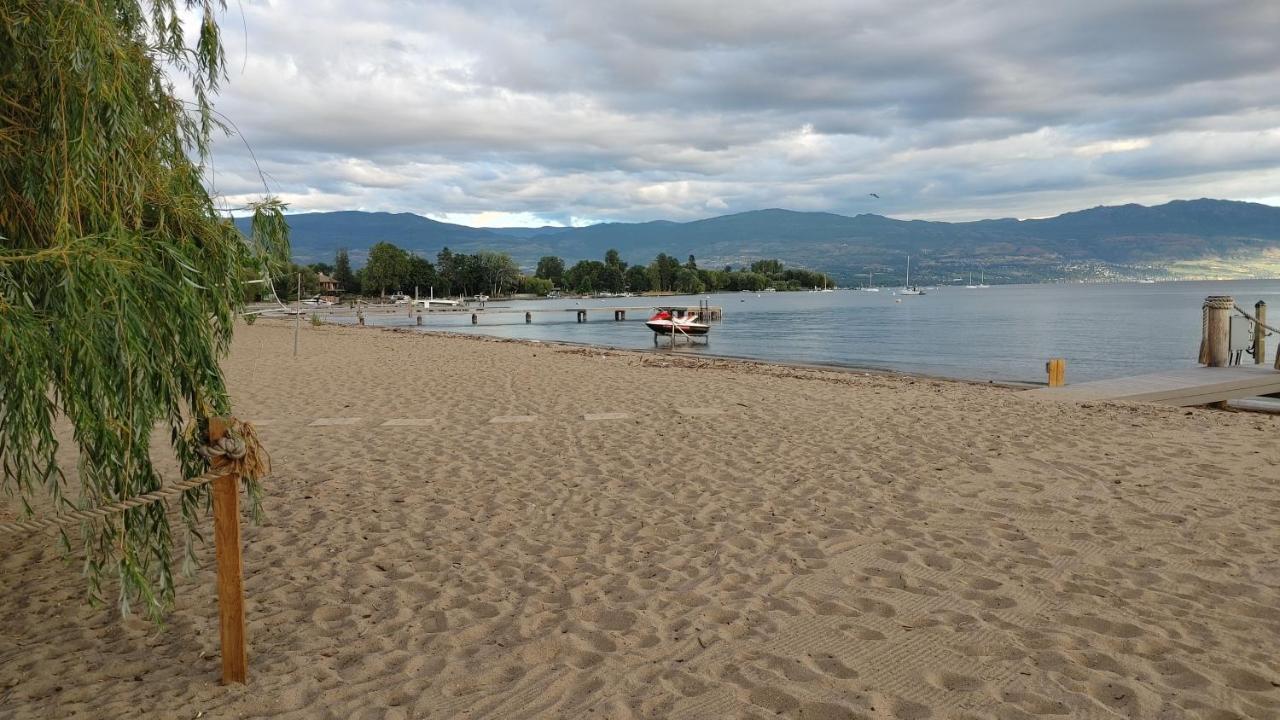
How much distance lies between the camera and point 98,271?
9.34ft

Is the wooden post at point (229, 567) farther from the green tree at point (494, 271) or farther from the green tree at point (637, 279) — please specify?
the green tree at point (637, 279)

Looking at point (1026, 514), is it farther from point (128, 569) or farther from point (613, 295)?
point (613, 295)

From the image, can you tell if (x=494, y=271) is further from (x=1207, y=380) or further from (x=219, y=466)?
(x=219, y=466)

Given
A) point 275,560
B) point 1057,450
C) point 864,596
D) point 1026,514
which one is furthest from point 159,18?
point 1057,450

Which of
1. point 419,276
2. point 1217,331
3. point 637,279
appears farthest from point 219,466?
point 637,279

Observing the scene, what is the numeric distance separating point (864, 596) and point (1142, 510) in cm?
308

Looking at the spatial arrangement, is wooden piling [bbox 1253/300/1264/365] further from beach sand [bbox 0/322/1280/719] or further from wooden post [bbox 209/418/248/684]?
wooden post [bbox 209/418/248/684]

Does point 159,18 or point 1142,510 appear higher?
point 159,18

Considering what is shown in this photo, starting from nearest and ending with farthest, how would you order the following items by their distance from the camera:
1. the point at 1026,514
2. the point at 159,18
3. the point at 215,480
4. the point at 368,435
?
the point at 215,480, the point at 159,18, the point at 1026,514, the point at 368,435

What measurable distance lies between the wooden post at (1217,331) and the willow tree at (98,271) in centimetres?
1937

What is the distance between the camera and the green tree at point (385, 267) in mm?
131750

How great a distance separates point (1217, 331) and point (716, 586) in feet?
56.7

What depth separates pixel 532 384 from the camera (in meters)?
14.8

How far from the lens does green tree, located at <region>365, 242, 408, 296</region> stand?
132m
